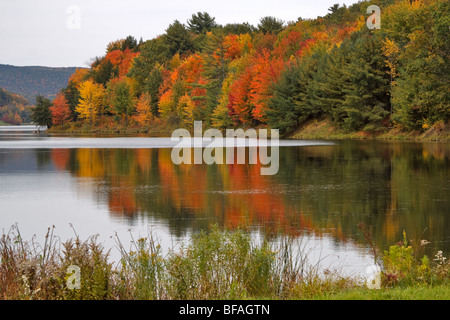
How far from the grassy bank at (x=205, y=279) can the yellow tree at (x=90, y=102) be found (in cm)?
13261

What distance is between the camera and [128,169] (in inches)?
1315

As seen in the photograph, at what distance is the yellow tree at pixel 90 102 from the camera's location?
13962 cm

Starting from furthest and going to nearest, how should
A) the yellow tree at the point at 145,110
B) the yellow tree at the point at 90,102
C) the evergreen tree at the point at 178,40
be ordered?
the evergreen tree at the point at 178,40 → the yellow tree at the point at 90,102 → the yellow tree at the point at 145,110

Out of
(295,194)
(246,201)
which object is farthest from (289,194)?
(246,201)

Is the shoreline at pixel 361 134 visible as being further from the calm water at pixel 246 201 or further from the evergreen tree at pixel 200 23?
the evergreen tree at pixel 200 23

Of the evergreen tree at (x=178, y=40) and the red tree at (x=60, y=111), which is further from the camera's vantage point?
the evergreen tree at (x=178, y=40)

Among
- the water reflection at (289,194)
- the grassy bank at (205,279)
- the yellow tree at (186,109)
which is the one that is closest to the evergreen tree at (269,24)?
the yellow tree at (186,109)

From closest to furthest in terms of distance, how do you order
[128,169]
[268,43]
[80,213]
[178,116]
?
[80,213] < [128,169] < [268,43] < [178,116]

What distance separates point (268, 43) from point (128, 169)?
7919 cm

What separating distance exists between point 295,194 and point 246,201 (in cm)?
253

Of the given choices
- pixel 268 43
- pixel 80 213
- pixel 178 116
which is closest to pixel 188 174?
pixel 80 213

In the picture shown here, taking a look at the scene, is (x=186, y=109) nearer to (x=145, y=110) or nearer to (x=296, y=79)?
(x=145, y=110)

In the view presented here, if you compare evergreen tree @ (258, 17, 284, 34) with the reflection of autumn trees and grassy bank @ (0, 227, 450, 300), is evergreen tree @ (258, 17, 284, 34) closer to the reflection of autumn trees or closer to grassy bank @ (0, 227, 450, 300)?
the reflection of autumn trees
